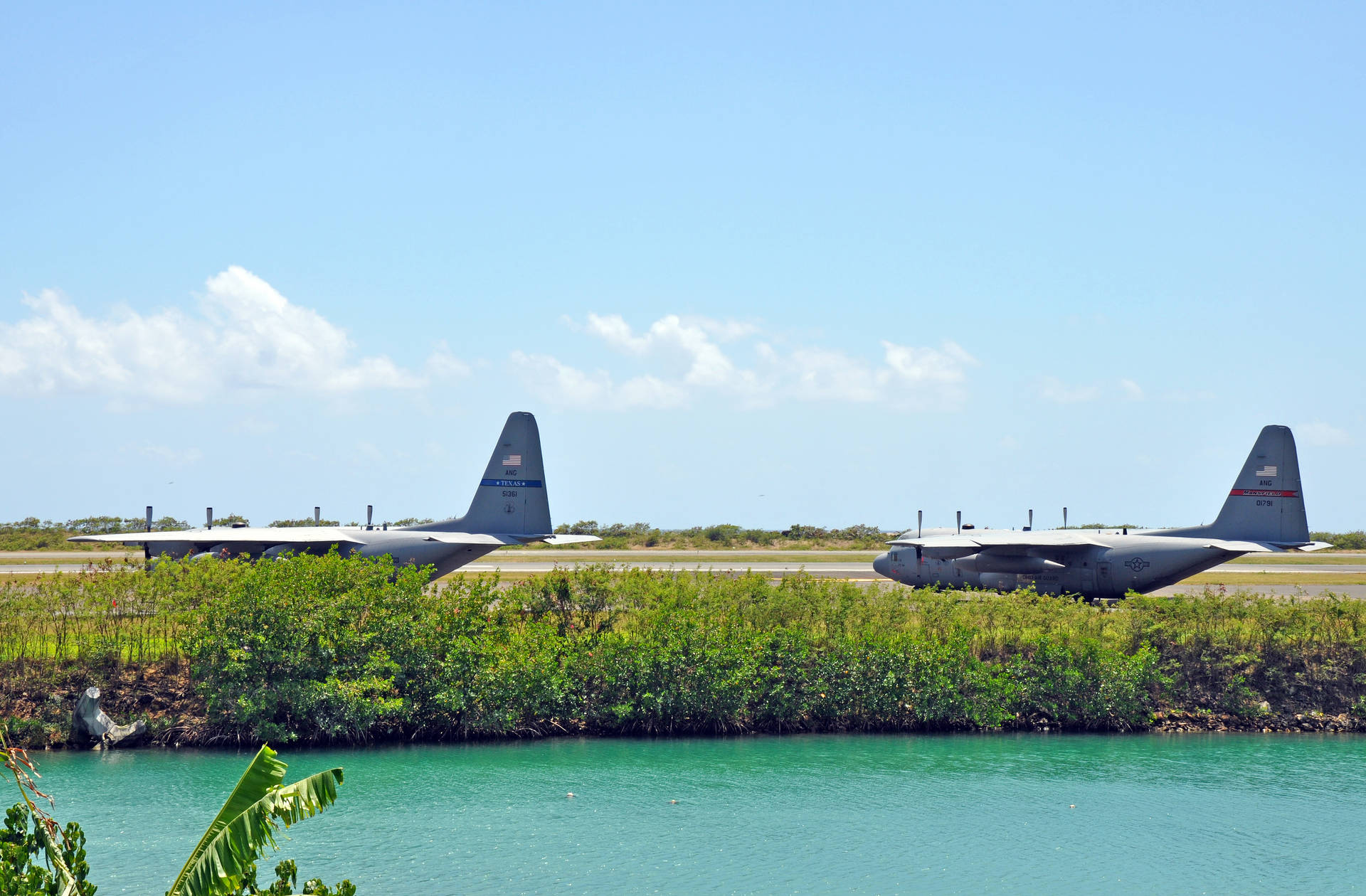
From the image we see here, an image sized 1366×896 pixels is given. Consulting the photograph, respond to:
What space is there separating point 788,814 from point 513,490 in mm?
20579

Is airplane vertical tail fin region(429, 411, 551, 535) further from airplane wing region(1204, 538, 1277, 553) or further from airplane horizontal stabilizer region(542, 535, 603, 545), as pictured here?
airplane wing region(1204, 538, 1277, 553)

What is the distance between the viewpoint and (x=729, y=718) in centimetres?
2459

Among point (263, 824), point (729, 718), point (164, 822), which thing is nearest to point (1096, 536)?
point (729, 718)

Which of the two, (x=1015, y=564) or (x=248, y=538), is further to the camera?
(x=1015, y=564)

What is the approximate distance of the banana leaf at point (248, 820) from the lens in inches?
327

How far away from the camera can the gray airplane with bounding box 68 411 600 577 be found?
36.8 meters

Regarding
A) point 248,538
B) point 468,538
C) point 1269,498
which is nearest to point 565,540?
point 468,538

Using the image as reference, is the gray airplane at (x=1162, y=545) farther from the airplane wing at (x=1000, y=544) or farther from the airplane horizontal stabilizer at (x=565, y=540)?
the airplane horizontal stabilizer at (x=565, y=540)

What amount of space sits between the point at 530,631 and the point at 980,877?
12.6 m

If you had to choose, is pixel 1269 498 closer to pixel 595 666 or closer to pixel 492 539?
pixel 595 666

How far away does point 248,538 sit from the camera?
36312mm

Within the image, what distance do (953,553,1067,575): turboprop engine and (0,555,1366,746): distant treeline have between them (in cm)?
980

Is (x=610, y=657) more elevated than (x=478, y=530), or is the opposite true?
(x=478, y=530)

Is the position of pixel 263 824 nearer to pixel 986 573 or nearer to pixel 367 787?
pixel 367 787
